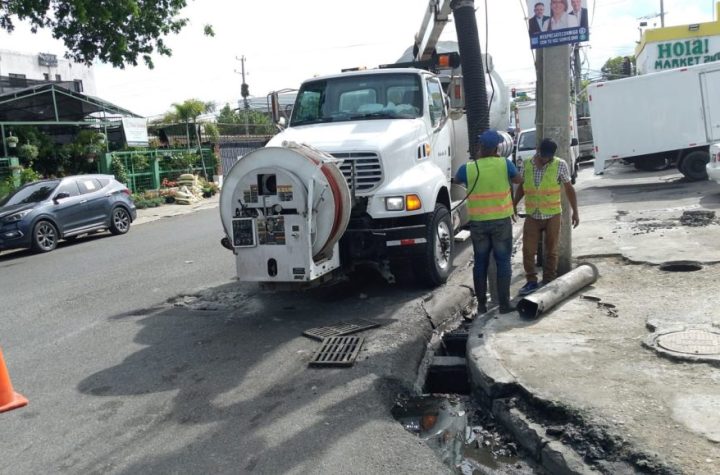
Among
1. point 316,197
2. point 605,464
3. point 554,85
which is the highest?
point 554,85

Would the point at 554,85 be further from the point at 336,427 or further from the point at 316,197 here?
the point at 336,427

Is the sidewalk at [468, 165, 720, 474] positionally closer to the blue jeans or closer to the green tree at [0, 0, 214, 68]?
the blue jeans

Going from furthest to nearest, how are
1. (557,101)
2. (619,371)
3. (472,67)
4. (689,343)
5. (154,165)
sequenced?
1. (154,165)
2. (472,67)
3. (557,101)
4. (689,343)
5. (619,371)

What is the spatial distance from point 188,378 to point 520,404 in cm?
277

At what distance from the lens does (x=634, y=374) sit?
178 inches

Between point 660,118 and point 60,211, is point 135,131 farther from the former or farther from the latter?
point 660,118

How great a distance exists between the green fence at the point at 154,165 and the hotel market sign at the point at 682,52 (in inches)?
882

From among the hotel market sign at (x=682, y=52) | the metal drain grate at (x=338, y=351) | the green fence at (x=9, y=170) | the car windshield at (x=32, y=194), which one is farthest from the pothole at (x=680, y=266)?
the hotel market sign at (x=682, y=52)

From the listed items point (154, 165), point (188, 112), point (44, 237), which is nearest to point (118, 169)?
point (154, 165)

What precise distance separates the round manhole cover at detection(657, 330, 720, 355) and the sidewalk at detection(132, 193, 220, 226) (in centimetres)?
1631

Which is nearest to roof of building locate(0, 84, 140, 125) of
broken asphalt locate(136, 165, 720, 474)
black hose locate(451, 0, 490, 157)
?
black hose locate(451, 0, 490, 157)

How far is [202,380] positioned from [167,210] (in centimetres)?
1868

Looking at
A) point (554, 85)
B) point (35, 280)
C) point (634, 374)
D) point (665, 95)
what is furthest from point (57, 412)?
point (665, 95)

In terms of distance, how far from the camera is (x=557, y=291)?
640cm
